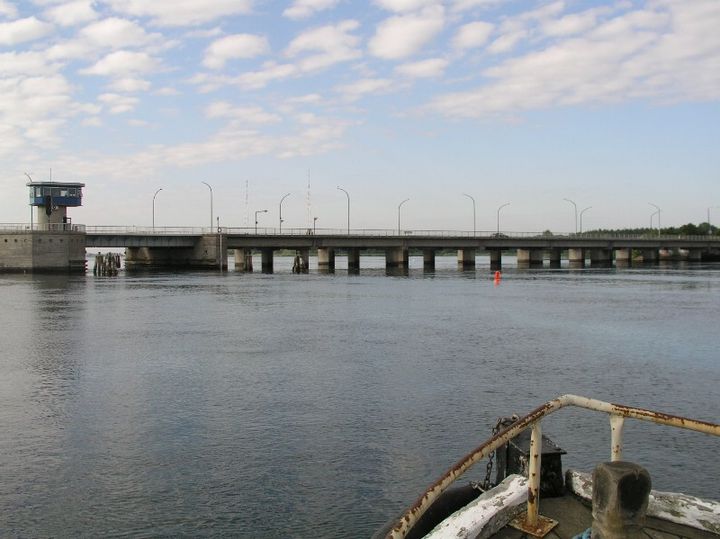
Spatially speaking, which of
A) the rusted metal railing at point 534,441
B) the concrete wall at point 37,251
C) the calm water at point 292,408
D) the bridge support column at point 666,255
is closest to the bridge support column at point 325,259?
the concrete wall at point 37,251

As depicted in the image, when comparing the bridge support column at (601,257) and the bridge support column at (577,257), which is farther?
the bridge support column at (577,257)

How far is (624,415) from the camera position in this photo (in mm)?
6117

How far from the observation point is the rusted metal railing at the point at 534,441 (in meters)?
5.55

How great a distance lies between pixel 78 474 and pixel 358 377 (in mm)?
10426

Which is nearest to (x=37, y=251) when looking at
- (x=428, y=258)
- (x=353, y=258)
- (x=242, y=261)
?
(x=242, y=261)

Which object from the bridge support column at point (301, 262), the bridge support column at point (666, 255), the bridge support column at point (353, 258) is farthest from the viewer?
the bridge support column at point (666, 255)

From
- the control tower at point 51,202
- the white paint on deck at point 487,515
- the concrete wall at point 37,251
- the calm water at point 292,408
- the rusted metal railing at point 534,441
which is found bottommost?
the calm water at point 292,408

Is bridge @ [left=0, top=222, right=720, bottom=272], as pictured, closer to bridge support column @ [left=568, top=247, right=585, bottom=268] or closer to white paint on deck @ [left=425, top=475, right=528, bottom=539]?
bridge support column @ [left=568, top=247, right=585, bottom=268]

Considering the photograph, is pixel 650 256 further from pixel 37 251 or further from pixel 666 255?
pixel 37 251

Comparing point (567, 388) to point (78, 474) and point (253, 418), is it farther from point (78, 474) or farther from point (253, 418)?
point (78, 474)

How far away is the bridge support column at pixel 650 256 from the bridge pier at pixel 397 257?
7066 centimetres

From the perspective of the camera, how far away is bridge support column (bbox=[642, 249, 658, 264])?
162500mm

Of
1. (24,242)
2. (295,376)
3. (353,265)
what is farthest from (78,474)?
(353,265)

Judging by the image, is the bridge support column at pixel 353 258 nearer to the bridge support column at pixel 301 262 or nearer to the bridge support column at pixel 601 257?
the bridge support column at pixel 301 262
